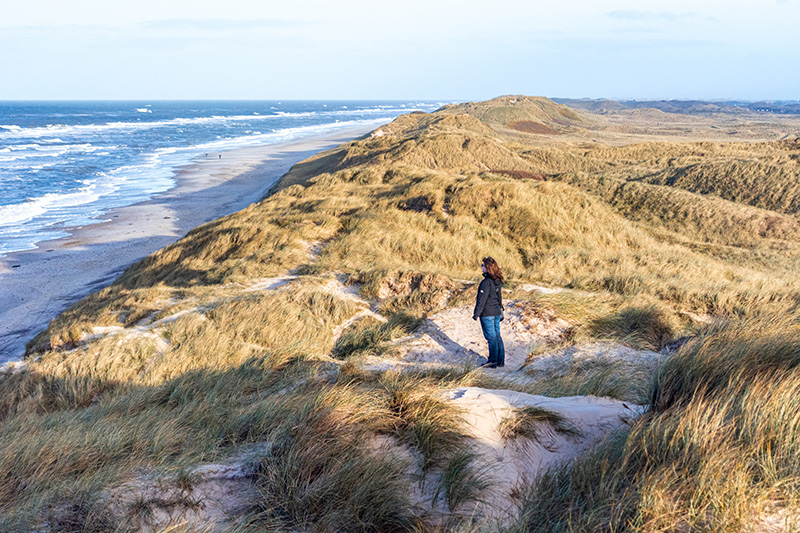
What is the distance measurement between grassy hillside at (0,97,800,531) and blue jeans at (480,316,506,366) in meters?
1.15

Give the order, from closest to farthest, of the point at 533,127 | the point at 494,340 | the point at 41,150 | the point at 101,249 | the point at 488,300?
1. the point at 494,340
2. the point at 488,300
3. the point at 101,249
4. the point at 533,127
5. the point at 41,150

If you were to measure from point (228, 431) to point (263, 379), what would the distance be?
191 cm

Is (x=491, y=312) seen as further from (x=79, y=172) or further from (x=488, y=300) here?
(x=79, y=172)

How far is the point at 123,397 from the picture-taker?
5430 millimetres

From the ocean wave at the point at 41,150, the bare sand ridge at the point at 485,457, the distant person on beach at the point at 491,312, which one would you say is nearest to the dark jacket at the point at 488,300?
the distant person on beach at the point at 491,312

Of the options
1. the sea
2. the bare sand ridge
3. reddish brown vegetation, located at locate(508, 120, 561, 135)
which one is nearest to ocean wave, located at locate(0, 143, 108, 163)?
the sea

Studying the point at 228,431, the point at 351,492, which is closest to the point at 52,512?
the point at 228,431

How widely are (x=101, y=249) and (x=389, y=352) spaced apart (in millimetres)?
18630

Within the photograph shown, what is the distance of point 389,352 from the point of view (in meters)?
7.08

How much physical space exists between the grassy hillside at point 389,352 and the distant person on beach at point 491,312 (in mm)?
1190

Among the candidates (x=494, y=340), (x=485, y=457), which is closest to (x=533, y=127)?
(x=494, y=340)

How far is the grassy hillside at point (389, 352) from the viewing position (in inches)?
109

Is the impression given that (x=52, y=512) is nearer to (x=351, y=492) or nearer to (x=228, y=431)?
(x=228, y=431)

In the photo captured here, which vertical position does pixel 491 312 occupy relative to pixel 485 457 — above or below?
below
